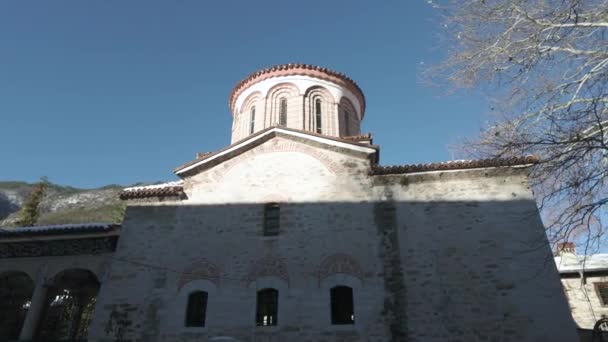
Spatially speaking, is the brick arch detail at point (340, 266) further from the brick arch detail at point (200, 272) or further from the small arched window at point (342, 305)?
the brick arch detail at point (200, 272)

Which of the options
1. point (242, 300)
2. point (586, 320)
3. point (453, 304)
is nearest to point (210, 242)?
point (242, 300)

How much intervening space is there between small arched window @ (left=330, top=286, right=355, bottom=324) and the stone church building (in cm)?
2

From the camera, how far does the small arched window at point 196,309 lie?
9227 millimetres

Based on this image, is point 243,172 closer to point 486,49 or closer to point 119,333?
point 119,333

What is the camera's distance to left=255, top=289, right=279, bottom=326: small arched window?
29.5 feet

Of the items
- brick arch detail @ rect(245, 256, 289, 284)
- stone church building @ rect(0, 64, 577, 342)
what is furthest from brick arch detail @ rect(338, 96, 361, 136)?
brick arch detail @ rect(245, 256, 289, 284)

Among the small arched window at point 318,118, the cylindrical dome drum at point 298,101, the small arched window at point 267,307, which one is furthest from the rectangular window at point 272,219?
the small arched window at point 318,118

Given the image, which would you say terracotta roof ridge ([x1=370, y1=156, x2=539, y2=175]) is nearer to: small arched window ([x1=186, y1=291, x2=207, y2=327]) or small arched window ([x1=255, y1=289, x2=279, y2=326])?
small arched window ([x1=255, y1=289, x2=279, y2=326])

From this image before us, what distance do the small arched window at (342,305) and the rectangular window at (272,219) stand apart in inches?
80.3

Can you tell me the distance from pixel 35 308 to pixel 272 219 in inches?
257

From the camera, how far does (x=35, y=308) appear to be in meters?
10.4

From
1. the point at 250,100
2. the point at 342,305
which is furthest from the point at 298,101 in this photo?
the point at 342,305

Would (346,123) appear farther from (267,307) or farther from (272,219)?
(267,307)

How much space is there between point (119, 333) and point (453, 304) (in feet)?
24.3
